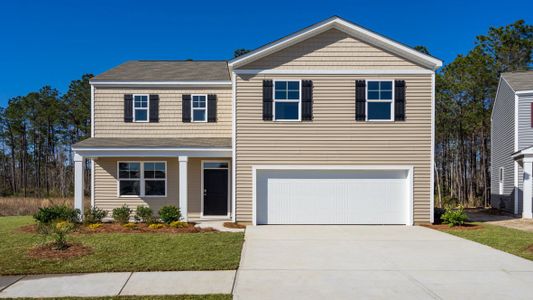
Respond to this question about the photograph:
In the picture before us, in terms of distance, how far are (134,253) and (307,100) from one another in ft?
26.3

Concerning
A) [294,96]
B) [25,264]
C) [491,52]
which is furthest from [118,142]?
[491,52]

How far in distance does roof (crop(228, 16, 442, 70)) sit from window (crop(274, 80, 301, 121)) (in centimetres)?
123

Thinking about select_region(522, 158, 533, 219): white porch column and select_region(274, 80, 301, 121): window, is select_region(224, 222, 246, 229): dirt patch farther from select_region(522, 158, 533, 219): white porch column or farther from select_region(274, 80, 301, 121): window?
select_region(522, 158, 533, 219): white porch column

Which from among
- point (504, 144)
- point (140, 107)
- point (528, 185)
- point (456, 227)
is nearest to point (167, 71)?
point (140, 107)

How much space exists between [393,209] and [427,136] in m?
2.80

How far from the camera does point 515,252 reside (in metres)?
10.1

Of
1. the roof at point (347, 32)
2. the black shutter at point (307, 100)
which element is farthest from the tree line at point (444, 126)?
the black shutter at point (307, 100)

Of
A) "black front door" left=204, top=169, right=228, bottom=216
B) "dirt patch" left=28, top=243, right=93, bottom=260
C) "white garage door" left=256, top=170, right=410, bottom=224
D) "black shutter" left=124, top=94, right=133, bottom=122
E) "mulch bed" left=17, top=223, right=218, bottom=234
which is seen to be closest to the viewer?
"dirt patch" left=28, top=243, right=93, bottom=260

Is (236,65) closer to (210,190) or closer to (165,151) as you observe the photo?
(165,151)

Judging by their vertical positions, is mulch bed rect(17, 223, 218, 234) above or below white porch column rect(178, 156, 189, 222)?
below

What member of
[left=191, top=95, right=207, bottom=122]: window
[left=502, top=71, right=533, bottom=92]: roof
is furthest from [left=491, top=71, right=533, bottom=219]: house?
[left=191, top=95, right=207, bottom=122]: window

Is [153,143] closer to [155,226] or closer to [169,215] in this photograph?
[169,215]

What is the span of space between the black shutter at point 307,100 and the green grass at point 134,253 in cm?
488

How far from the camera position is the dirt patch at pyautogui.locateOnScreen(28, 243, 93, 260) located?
920 centimetres
